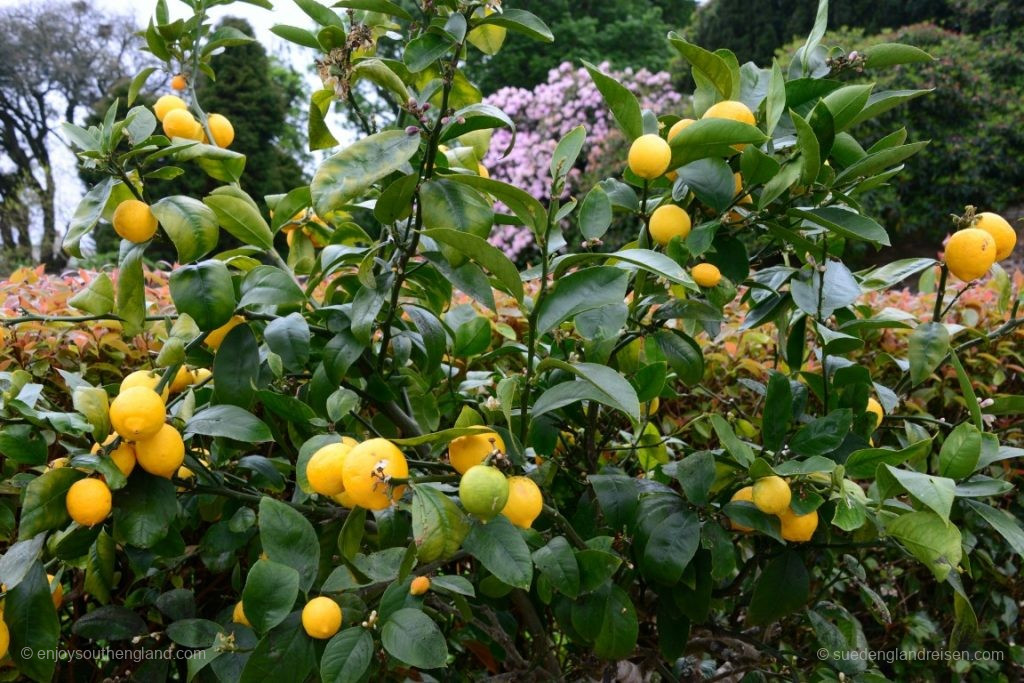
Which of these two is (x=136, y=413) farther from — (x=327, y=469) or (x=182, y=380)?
(x=182, y=380)

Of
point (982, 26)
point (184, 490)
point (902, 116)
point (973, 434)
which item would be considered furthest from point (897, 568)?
point (982, 26)

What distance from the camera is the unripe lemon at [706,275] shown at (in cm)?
81

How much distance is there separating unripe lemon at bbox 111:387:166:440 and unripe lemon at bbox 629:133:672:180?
50 cm

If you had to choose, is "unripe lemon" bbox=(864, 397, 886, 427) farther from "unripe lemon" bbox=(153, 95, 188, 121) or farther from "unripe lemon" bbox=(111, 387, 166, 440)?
"unripe lemon" bbox=(153, 95, 188, 121)

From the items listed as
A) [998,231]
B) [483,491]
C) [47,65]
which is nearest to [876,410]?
[998,231]

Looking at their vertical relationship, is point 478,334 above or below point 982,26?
below

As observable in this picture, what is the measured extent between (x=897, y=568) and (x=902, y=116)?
7.41 m

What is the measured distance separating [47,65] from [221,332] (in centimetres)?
1535

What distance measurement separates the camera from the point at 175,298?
0.70m

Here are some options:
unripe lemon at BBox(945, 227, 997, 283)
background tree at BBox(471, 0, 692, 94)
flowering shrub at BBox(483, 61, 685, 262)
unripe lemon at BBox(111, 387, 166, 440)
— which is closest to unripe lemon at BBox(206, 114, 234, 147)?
unripe lemon at BBox(111, 387, 166, 440)

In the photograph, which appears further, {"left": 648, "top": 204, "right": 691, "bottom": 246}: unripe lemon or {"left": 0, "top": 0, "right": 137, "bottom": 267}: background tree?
{"left": 0, "top": 0, "right": 137, "bottom": 267}: background tree

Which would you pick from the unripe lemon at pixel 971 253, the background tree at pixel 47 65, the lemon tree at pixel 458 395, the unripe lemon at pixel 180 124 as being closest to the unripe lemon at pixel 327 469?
the lemon tree at pixel 458 395

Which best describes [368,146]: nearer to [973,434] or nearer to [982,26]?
[973,434]

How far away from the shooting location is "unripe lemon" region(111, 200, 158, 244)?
0.71m
